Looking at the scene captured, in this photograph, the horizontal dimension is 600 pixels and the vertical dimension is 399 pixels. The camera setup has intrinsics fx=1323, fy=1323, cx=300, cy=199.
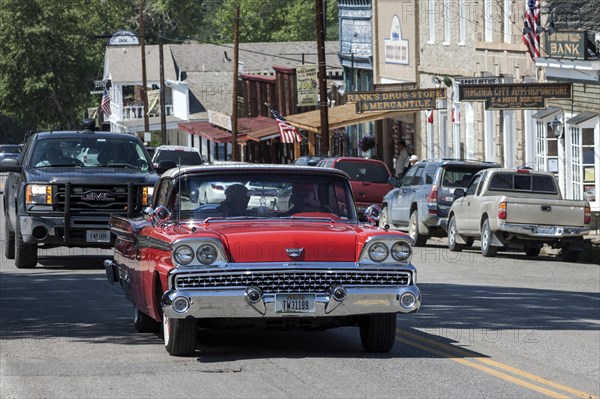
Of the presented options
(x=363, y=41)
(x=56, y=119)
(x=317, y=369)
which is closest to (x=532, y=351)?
(x=317, y=369)

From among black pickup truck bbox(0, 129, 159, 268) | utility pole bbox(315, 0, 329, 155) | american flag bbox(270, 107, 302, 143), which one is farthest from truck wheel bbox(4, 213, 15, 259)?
american flag bbox(270, 107, 302, 143)

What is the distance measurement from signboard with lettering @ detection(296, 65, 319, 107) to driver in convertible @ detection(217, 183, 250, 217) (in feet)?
130

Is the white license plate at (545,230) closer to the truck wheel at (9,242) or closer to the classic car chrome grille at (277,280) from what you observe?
the truck wheel at (9,242)

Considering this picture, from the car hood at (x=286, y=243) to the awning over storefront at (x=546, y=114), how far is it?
25177mm

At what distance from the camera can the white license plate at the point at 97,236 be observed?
19.2 m

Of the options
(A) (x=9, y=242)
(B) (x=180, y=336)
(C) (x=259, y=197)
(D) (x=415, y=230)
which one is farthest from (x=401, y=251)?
(D) (x=415, y=230)

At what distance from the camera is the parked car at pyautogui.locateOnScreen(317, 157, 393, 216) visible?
32.4 m

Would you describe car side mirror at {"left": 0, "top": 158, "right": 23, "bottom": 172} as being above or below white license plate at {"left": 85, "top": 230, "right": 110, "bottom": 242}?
above

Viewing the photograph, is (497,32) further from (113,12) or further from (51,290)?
(113,12)

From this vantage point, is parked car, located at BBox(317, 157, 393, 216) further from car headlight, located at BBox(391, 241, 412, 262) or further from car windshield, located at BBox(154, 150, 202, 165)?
car headlight, located at BBox(391, 241, 412, 262)

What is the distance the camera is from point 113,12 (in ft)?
403

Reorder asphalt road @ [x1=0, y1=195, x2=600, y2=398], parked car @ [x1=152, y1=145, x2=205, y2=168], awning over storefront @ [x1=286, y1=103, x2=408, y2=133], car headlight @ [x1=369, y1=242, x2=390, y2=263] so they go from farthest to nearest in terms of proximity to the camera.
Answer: awning over storefront @ [x1=286, y1=103, x2=408, y2=133], parked car @ [x1=152, y1=145, x2=205, y2=168], car headlight @ [x1=369, y1=242, x2=390, y2=263], asphalt road @ [x1=0, y1=195, x2=600, y2=398]

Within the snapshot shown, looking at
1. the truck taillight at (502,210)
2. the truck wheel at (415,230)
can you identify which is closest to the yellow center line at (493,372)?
the truck taillight at (502,210)

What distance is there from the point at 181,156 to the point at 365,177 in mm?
6532
